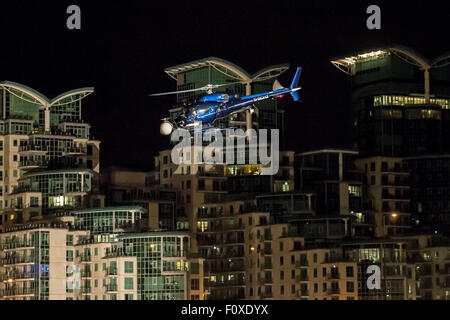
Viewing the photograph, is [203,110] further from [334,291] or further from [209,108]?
[334,291]

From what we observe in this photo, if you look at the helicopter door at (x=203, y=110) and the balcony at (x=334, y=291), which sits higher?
the helicopter door at (x=203, y=110)

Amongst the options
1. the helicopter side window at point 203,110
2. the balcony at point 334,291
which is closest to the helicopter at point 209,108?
the helicopter side window at point 203,110

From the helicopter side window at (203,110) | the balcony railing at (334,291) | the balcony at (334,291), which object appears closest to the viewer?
the helicopter side window at (203,110)

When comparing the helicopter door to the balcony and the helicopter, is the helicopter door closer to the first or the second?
the helicopter

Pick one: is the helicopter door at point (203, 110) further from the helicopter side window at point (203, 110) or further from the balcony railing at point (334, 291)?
the balcony railing at point (334, 291)

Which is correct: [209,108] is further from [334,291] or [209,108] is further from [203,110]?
[334,291]

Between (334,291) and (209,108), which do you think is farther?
(334,291)

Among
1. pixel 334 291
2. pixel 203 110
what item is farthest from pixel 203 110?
pixel 334 291

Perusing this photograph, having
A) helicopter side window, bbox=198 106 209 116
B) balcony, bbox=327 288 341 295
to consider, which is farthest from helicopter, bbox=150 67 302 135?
balcony, bbox=327 288 341 295

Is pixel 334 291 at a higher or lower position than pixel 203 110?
lower
